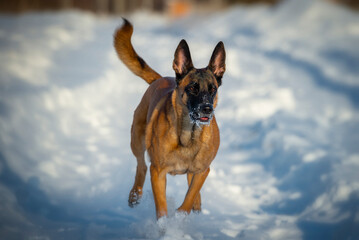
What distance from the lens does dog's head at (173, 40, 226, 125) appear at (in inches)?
141

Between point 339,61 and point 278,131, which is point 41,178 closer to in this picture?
point 278,131

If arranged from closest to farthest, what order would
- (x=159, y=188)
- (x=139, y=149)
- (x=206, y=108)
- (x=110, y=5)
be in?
(x=206, y=108), (x=159, y=188), (x=139, y=149), (x=110, y=5)

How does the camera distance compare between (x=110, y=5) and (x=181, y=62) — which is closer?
(x=181, y=62)

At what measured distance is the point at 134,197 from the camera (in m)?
4.67

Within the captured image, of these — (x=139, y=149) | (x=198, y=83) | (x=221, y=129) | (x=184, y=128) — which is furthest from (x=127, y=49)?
(x=221, y=129)

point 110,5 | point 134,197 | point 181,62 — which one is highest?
point 110,5

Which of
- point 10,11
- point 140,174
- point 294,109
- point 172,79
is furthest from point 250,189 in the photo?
point 10,11

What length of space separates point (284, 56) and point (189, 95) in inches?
328

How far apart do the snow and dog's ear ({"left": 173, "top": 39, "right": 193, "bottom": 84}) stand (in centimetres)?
142

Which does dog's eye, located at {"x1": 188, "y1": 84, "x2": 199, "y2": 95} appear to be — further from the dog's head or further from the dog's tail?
the dog's tail

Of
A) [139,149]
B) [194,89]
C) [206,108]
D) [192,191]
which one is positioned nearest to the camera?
[206,108]

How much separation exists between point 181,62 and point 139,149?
1.27m

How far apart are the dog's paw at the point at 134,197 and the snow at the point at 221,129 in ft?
0.35

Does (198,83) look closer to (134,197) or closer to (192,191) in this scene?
(192,191)
